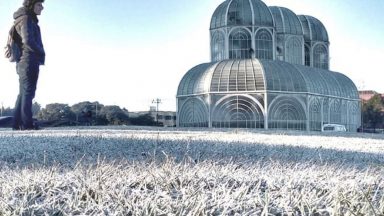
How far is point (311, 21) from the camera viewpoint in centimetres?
4725

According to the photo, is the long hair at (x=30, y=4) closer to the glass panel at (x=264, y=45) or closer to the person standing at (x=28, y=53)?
the person standing at (x=28, y=53)

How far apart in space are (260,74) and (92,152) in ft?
90.8

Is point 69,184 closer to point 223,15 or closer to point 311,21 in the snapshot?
point 223,15

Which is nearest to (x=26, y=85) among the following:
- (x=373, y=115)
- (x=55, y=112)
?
(x=55, y=112)

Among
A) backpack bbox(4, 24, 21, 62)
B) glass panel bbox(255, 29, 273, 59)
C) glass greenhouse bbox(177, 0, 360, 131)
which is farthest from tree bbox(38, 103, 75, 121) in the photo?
backpack bbox(4, 24, 21, 62)

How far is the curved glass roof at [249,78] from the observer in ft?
107

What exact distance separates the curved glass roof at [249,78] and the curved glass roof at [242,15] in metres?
3.92

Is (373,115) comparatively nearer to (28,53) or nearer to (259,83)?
(259,83)

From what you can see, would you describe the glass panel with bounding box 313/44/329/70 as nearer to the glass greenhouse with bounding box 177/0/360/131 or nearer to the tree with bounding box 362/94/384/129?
the glass greenhouse with bounding box 177/0/360/131

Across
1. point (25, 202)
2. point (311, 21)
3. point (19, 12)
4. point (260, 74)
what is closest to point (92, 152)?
point (25, 202)

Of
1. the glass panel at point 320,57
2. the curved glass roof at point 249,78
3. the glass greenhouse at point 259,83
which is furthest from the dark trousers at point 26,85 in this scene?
the glass panel at point 320,57

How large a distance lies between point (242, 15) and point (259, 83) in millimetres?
7664

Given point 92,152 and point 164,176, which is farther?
point 92,152

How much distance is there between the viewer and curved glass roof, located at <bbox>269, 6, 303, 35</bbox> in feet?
140
